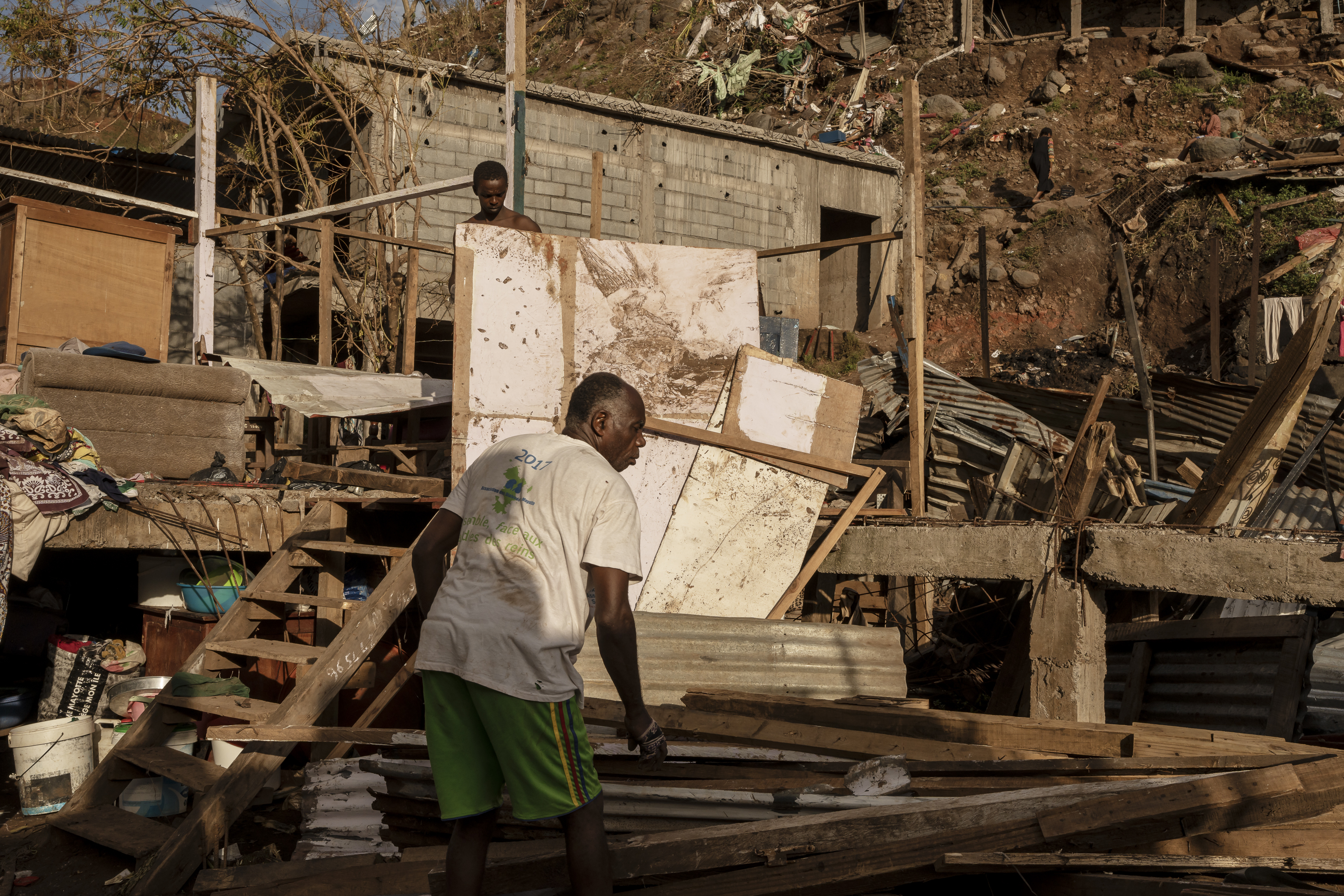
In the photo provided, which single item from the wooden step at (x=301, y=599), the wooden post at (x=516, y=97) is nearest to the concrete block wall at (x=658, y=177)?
the wooden post at (x=516, y=97)

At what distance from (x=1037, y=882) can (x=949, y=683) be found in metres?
5.41

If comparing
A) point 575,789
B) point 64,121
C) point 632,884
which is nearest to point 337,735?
point 632,884

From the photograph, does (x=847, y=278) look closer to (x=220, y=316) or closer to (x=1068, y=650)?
(x=220, y=316)

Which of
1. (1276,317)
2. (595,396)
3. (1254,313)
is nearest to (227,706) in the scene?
(595,396)

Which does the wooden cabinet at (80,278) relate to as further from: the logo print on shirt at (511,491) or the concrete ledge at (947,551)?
the logo print on shirt at (511,491)

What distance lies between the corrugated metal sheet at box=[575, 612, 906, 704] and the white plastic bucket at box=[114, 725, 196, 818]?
225 cm

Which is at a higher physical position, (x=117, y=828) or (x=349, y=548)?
(x=349, y=548)

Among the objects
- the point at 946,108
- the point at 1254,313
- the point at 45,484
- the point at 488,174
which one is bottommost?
the point at 45,484

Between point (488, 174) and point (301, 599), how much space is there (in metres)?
2.94

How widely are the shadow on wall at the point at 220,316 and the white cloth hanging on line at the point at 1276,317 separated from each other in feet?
46.9

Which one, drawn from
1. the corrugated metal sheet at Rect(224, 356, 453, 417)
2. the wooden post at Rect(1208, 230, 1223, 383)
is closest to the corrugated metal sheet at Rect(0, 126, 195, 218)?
the corrugated metal sheet at Rect(224, 356, 453, 417)

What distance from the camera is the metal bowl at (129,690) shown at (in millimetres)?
6020

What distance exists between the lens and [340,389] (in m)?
7.66

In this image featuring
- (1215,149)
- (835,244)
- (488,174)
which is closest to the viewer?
(488,174)
